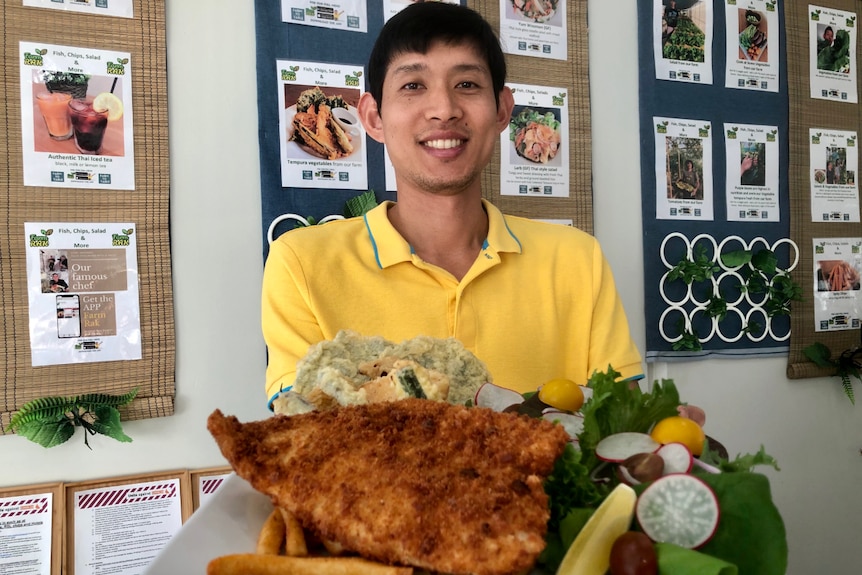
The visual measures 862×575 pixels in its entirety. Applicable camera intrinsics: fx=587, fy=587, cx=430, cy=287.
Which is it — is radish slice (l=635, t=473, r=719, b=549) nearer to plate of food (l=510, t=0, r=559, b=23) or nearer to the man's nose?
the man's nose

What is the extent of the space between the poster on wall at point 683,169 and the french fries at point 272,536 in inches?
107

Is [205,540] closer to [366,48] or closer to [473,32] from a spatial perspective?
[473,32]

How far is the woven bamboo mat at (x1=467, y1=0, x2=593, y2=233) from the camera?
107 inches

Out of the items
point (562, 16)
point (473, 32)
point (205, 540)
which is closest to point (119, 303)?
point (473, 32)

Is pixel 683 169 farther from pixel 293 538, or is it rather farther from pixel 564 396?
pixel 293 538

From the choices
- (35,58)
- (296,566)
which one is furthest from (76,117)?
(296,566)

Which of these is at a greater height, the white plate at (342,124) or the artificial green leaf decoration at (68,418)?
the white plate at (342,124)

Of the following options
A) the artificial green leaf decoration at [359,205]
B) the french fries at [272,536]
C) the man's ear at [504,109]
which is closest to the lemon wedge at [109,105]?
the artificial green leaf decoration at [359,205]

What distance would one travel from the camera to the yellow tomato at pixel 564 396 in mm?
953

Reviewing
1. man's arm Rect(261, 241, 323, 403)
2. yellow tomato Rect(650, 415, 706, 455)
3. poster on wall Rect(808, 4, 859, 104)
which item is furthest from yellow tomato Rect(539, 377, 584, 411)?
poster on wall Rect(808, 4, 859, 104)

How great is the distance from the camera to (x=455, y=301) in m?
1.62

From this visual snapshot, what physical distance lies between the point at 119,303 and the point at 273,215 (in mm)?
652

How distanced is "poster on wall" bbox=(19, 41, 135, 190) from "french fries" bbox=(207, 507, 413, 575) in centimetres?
191

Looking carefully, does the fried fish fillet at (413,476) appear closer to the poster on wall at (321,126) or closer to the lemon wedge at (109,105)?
the poster on wall at (321,126)
